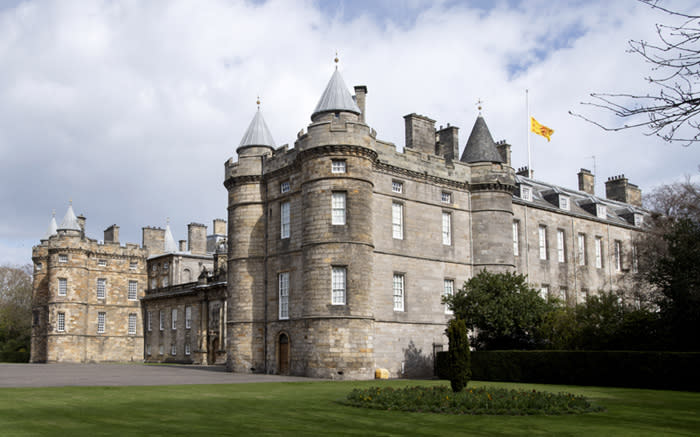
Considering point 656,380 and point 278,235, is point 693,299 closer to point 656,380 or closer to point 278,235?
point 656,380

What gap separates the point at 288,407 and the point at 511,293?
714 inches

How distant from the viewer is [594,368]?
27797 millimetres

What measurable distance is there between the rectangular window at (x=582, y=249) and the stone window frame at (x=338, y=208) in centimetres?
2053

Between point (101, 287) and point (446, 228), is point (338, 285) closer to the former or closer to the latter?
point (446, 228)

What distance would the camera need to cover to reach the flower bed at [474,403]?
16.2 m

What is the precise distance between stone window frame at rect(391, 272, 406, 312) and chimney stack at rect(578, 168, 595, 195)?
85.3ft

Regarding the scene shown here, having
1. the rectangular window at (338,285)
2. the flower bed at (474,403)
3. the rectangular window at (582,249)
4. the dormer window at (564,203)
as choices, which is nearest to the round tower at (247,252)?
the rectangular window at (338,285)

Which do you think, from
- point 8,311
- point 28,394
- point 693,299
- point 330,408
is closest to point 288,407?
point 330,408

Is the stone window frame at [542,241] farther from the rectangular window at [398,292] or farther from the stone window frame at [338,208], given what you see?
the stone window frame at [338,208]

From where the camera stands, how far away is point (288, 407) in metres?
16.8

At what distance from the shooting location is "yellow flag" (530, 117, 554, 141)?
172ft

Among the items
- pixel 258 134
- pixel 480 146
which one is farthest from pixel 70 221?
pixel 480 146

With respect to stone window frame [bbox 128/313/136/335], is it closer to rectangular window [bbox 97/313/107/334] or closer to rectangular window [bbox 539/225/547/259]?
rectangular window [bbox 97/313/107/334]

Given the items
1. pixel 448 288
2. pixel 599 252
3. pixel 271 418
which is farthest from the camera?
pixel 599 252
